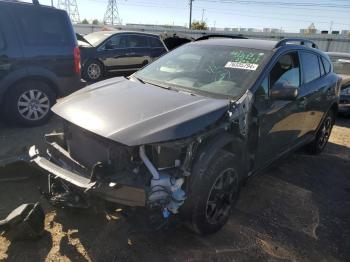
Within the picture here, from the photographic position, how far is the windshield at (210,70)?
356 cm

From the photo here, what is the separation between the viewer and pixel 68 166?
3.14 metres

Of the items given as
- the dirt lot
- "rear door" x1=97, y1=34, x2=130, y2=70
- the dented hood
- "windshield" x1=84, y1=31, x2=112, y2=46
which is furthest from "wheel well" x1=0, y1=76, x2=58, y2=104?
"windshield" x1=84, y1=31, x2=112, y2=46

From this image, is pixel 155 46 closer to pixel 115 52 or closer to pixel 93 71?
pixel 115 52

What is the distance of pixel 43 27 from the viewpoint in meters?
5.89

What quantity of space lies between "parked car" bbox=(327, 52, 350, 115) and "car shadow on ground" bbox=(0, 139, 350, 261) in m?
4.96

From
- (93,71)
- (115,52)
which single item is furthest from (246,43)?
(115,52)

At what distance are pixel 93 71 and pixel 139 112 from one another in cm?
Result: 856

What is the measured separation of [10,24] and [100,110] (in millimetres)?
3472

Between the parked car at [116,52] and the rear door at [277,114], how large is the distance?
271 inches

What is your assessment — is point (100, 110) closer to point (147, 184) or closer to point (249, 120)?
point (147, 184)

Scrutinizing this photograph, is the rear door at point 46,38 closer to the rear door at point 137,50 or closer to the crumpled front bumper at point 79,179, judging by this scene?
the crumpled front bumper at point 79,179

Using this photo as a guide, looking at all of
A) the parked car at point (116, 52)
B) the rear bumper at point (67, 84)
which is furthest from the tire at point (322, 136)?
the parked car at point (116, 52)

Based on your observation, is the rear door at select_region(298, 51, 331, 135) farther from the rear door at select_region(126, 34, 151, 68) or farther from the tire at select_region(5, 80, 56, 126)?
the rear door at select_region(126, 34, 151, 68)

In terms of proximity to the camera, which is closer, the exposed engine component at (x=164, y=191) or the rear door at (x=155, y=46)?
the exposed engine component at (x=164, y=191)
